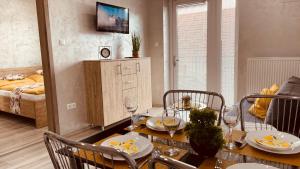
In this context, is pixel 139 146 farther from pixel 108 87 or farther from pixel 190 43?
pixel 190 43

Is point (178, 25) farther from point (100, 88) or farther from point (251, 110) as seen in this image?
point (251, 110)

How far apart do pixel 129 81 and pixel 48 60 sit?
4.25ft

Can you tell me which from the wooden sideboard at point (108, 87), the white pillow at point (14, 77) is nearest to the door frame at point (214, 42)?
the wooden sideboard at point (108, 87)

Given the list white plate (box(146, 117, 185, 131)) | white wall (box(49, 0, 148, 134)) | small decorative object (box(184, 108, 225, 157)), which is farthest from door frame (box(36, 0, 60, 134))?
small decorative object (box(184, 108, 225, 157))

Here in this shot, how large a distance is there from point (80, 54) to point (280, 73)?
3.11 meters

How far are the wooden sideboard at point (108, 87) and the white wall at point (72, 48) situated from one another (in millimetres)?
138

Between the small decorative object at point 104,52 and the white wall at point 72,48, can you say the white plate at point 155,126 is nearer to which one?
the white wall at point 72,48

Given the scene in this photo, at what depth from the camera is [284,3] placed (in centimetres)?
367

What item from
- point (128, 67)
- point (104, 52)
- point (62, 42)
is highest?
point (62, 42)

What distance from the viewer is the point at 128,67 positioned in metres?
3.82

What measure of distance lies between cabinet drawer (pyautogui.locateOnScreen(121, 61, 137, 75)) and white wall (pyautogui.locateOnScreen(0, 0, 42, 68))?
11.4ft

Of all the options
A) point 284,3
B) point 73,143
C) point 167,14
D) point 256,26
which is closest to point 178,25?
point 167,14

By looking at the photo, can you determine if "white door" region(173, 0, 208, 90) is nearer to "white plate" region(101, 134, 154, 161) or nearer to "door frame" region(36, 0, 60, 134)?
"door frame" region(36, 0, 60, 134)

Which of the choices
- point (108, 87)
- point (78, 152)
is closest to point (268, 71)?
point (108, 87)
